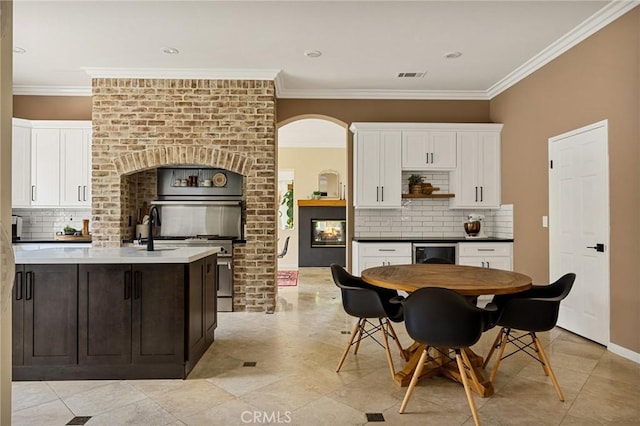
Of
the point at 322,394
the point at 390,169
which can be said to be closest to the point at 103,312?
the point at 322,394

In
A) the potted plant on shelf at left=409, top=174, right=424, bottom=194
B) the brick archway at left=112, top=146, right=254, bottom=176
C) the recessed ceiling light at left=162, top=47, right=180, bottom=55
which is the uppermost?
the recessed ceiling light at left=162, top=47, right=180, bottom=55

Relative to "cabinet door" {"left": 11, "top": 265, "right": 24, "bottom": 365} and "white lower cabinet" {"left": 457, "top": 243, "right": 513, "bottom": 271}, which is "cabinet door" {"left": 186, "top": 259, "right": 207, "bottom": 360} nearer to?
"cabinet door" {"left": 11, "top": 265, "right": 24, "bottom": 365}

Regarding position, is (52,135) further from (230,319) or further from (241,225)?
(230,319)

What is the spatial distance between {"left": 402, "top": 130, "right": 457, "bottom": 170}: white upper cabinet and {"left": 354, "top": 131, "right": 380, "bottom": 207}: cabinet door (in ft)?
1.31

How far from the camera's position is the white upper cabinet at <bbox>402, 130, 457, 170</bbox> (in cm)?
571

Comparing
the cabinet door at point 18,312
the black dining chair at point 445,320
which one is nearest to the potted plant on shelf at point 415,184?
the black dining chair at point 445,320

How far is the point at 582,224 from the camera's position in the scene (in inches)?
157

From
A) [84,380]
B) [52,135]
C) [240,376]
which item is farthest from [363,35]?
[52,135]

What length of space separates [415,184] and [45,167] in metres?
5.16

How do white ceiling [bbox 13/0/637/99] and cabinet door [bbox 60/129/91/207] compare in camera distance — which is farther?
cabinet door [bbox 60/129/91/207]

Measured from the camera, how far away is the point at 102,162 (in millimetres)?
5121

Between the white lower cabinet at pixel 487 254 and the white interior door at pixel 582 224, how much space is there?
88cm

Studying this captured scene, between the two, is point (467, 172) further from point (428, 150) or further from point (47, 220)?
point (47, 220)

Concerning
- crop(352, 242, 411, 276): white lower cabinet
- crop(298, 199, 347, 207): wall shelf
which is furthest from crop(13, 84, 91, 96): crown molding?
crop(298, 199, 347, 207): wall shelf
